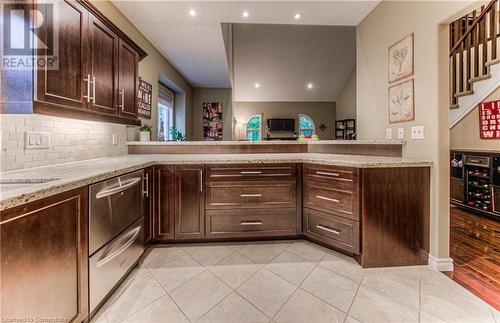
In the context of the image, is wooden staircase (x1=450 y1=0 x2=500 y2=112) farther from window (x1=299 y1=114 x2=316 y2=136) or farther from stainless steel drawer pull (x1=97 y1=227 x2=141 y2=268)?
window (x1=299 y1=114 x2=316 y2=136)

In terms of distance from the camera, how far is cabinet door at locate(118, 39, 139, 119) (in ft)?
6.68

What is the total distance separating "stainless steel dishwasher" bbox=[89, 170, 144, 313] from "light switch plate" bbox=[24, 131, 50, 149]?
60 centimetres

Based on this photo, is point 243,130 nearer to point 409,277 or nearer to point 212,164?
point 212,164

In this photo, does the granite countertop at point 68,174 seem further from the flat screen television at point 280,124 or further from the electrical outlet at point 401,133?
the flat screen television at point 280,124

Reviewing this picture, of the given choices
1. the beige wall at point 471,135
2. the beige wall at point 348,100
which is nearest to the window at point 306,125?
the beige wall at point 348,100

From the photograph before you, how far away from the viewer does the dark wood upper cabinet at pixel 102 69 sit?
1.69 m

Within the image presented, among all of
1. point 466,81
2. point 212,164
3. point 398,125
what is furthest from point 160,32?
point 466,81

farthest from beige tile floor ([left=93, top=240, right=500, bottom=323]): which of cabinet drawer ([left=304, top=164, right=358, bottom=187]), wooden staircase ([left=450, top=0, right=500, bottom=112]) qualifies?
wooden staircase ([left=450, top=0, right=500, bottom=112])

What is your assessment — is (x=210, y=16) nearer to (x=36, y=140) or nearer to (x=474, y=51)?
(x=36, y=140)

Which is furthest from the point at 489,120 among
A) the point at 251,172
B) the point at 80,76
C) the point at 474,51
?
the point at 80,76

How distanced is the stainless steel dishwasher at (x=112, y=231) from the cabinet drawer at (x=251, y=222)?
0.70m

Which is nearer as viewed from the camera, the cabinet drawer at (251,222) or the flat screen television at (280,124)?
the cabinet drawer at (251,222)

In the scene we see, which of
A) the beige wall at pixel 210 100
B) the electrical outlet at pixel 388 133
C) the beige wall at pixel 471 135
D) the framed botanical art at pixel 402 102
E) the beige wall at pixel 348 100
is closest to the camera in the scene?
the framed botanical art at pixel 402 102

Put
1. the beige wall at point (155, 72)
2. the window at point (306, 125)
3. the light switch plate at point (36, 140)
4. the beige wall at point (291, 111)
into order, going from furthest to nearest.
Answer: the window at point (306, 125)
the beige wall at point (291, 111)
the beige wall at point (155, 72)
the light switch plate at point (36, 140)
